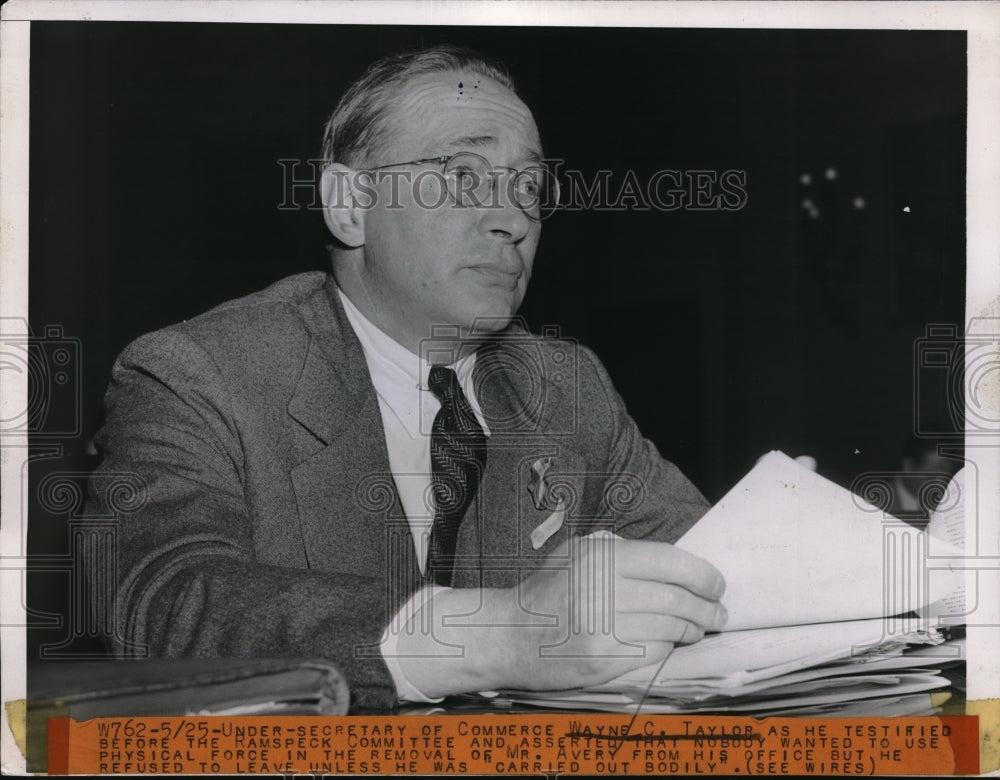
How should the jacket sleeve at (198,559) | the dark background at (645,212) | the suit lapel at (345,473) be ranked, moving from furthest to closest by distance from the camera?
the dark background at (645,212), the suit lapel at (345,473), the jacket sleeve at (198,559)

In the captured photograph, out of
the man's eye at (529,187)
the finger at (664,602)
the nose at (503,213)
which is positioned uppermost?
the man's eye at (529,187)

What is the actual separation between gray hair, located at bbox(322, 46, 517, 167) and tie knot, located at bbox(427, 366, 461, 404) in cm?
53

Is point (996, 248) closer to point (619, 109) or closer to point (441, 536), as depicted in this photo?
point (619, 109)

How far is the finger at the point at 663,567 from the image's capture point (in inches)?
103

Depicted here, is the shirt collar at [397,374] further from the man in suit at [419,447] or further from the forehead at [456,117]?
the forehead at [456,117]

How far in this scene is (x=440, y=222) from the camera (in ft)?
8.66

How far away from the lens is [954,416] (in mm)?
2777

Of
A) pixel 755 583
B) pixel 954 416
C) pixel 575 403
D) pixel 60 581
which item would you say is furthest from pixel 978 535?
pixel 60 581

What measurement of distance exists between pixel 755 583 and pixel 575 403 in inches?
24.0

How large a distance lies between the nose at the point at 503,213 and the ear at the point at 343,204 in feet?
0.95

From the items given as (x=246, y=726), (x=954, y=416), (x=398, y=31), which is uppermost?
(x=398, y=31)

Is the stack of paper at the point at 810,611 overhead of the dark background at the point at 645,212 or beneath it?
beneath
